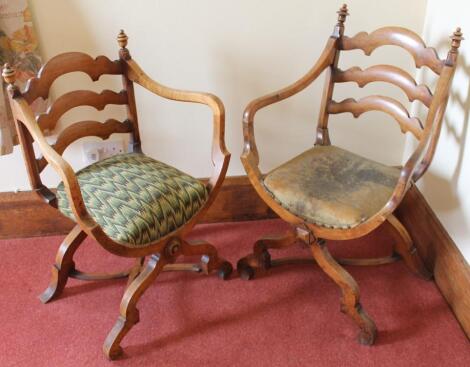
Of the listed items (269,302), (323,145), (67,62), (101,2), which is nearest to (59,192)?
(67,62)

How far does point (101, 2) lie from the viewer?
156cm

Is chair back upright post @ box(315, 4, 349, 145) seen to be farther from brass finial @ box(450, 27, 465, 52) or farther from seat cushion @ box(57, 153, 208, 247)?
seat cushion @ box(57, 153, 208, 247)

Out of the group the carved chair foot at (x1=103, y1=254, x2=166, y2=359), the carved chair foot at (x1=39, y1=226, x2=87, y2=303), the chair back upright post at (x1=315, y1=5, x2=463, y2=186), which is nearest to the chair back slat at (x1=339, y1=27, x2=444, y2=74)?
the chair back upright post at (x1=315, y1=5, x2=463, y2=186)

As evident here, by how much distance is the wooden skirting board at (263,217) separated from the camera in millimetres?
1523

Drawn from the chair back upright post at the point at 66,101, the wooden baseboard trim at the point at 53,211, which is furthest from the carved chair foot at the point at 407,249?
the chair back upright post at the point at 66,101

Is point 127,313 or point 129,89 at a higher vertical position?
point 129,89

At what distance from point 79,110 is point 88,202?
0.52 m

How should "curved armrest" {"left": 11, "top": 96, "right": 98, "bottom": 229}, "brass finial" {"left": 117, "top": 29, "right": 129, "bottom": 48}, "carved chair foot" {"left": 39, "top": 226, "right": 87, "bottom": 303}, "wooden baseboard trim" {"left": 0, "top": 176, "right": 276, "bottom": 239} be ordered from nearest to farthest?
"curved armrest" {"left": 11, "top": 96, "right": 98, "bottom": 229} < "brass finial" {"left": 117, "top": 29, "right": 129, "bottom": 48} < "carved chair foot" {"left": 39, "top": 226, "right": 87, "bottom": 303} < "wooden baseboard trim" {"left": 0, "top": 176, "right": 276, "bottom": 239}

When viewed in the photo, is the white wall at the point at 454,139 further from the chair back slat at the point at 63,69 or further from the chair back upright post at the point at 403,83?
the chair back slat at the point at 63,69

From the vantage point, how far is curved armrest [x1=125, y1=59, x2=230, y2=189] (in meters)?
1.37

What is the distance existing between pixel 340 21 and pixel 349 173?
0.47 meters


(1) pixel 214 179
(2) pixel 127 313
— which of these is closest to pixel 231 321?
(2) pixel 127 313

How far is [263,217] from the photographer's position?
1988mm

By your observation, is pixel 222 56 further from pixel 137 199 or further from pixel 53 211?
pixel 53 211
